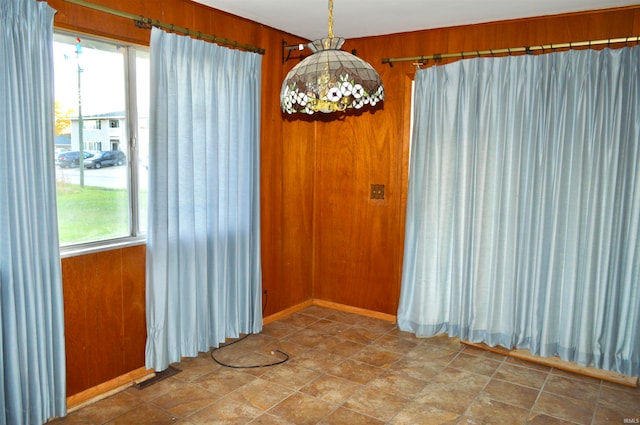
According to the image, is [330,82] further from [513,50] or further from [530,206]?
[530,206]

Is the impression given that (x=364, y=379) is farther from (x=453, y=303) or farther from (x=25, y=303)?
(x=25, y=303)

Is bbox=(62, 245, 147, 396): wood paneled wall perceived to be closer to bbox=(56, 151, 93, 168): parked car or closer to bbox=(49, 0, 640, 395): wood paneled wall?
bbox=(49, 0, 640, 395): wood paneled wall

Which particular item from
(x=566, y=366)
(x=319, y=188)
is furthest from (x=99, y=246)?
(x=566, y=366)

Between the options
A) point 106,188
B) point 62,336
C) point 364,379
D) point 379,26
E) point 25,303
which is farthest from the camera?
point 379,26

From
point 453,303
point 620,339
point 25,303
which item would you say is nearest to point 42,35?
point 25,303

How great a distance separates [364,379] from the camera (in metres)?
3.26

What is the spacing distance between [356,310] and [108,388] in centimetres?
231

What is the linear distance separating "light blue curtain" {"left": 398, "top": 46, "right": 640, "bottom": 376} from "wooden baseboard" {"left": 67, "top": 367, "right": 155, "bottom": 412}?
2119mm

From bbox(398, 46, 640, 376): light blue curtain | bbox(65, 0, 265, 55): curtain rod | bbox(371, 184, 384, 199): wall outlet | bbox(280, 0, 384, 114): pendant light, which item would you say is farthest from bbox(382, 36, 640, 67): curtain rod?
bbox(280, 0, 384, 114): pendant light

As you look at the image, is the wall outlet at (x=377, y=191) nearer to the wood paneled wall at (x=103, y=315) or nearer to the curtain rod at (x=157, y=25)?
the curtain rod at (x=157, y=25)

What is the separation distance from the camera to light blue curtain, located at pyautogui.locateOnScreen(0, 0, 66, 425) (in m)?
2.35

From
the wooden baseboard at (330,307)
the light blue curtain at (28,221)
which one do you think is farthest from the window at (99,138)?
the wooden baseboard at (330,307)

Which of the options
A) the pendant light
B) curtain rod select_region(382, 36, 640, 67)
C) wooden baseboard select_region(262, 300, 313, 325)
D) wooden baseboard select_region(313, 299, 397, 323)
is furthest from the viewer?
wooden baseboard select_region(313, 299, 397, 323)

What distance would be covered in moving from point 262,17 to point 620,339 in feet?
11.4
